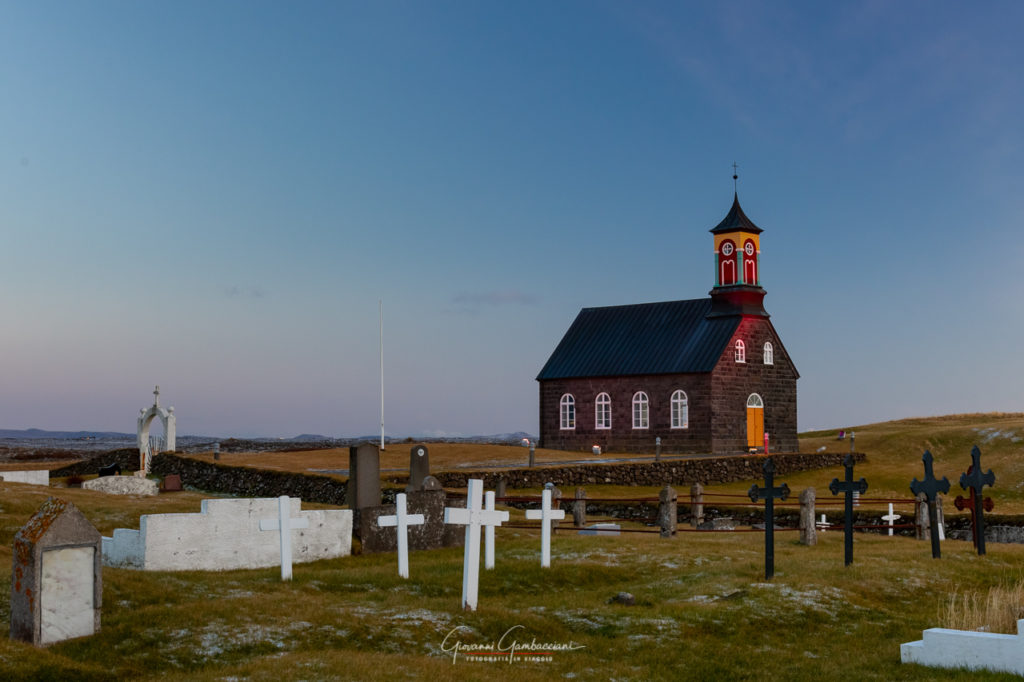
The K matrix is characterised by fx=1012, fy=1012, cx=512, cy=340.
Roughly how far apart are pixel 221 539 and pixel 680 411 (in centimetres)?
3874

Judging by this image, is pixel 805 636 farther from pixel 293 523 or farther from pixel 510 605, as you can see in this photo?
pixel 293 523

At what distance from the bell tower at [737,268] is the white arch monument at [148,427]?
29.1 m

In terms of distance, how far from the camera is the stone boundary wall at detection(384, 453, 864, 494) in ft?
127

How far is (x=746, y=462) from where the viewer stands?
50094mm

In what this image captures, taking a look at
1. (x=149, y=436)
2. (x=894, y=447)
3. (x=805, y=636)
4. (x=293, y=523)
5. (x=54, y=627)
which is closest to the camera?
(x=54, y=627)

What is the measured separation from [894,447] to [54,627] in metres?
55.4

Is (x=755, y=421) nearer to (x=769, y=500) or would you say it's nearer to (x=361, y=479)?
(x=769, y=500)

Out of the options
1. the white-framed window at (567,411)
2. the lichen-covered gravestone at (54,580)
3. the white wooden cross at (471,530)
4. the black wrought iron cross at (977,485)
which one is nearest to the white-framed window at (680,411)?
the white-framed window at (567,411)

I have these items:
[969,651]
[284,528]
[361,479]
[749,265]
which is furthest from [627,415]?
[969,651]

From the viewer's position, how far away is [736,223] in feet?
186

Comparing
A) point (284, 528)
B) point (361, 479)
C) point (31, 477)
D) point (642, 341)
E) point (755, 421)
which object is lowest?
point (31, 477)

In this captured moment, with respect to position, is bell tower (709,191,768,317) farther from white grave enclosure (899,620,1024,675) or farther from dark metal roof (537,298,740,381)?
white grave enclosure (899,620,1024,675)

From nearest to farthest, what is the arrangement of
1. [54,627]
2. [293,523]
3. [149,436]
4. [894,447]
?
[54,627] < [293,523] < [149,436] < [894,447]

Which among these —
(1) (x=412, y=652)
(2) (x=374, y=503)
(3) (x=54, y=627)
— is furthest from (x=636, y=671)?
(2) (x=374, y=503)
